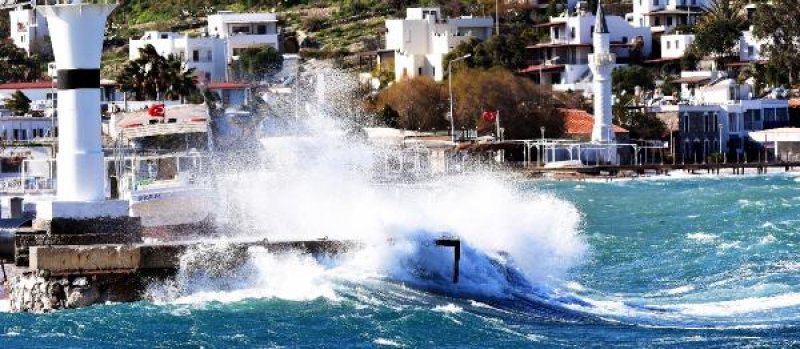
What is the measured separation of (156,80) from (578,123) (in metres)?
23.7

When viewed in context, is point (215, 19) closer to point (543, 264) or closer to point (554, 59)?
point (554, 59)

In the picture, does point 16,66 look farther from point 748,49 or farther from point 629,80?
point 748,49

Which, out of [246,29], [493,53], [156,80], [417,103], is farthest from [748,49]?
[156,80]

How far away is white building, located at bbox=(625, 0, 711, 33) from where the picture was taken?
133625 mm

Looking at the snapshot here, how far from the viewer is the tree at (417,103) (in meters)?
110

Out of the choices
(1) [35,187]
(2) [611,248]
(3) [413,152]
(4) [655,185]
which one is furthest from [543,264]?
(3) [413,152]

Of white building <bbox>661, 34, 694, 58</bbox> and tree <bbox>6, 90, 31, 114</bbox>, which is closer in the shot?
tree <bbox>6, 90, 31, 114</bbox>

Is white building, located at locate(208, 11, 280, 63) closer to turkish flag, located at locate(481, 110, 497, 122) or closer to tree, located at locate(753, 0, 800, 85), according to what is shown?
turkish flag, located at locate(481, 110, 497, 122)

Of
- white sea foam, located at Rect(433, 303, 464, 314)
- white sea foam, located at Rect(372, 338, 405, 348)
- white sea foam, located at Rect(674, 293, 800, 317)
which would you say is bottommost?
white sea foam, located at Rect(674, 293, 800, 317)

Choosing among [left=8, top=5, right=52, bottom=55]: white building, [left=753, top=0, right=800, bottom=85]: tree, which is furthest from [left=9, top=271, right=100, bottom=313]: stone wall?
[left=8, top=5, right=52, bottom=55]: white building

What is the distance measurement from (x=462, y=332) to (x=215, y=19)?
3900 inches

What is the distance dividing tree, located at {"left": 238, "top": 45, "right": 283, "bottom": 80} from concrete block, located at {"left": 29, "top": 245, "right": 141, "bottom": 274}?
3379 inches

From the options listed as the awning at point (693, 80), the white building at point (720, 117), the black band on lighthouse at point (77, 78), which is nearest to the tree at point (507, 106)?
the white building at point (720, 117)

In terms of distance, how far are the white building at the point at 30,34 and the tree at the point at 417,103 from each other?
97.2 feet
